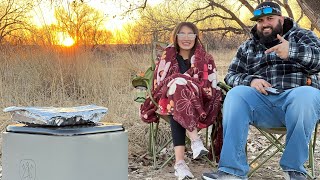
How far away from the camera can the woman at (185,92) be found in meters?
3.12

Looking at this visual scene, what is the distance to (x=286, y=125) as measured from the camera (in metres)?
2.82

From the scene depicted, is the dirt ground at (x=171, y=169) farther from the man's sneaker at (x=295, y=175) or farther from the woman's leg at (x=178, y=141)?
the man's sneaker at (x=295, y=175)

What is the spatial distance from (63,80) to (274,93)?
433 cm

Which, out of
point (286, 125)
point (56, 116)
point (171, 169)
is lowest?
point (171, 169)

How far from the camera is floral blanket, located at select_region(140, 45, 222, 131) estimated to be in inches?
123

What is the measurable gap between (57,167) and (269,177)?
223 cm

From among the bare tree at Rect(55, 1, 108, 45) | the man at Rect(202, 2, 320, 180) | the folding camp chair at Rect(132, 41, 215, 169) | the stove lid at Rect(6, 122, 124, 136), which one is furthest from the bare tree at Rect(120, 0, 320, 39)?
the stove lid at Rect(6, 122, 124, 136)

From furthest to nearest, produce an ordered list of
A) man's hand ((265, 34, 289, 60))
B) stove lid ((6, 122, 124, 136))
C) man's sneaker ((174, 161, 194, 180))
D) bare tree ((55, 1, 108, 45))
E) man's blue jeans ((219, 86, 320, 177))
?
1. bare tree ((55, 1, 108, 45))
2. man's sneaker ((174, 161, 194, 180))
3. man's hand ((265, 34, 289, 60))
4. man's blue jeans ((219, 86, 320, 177))
5. stove lid ((6, 122, 124, 136))

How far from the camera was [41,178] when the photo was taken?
1382mm

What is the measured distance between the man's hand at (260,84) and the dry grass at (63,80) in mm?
2493

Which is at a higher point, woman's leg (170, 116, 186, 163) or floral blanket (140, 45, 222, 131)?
floral blanket (140, 45, 222, 131)

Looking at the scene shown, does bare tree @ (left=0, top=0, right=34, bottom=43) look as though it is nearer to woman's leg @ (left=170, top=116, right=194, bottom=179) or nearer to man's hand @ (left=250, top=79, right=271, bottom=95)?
woman's leg @ (left=170, top=116, right=194, bottom=179)

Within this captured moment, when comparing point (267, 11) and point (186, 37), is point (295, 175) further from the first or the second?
point (186, 37)

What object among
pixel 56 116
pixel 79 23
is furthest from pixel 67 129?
pixel 79 23
